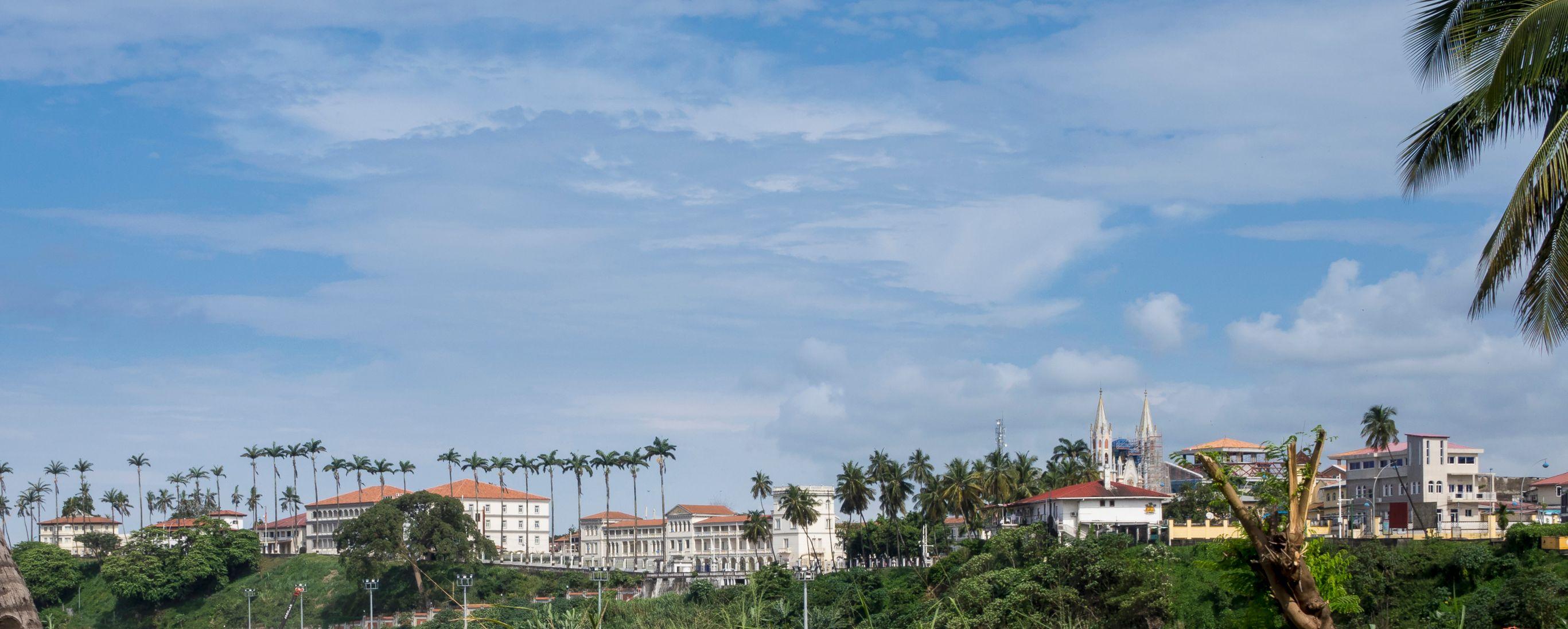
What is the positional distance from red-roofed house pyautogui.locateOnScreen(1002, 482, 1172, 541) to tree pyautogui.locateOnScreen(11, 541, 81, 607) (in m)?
85.8

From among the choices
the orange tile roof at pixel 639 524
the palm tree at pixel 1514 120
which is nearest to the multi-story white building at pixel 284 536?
the orange tile roof at pixel 639 524

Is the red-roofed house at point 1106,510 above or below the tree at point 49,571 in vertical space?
above

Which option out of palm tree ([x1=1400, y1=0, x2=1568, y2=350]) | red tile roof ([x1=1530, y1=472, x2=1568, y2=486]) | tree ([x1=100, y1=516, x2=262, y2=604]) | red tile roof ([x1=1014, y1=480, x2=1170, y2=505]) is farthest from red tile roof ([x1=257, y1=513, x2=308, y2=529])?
palm tree ([x1=1400, y1=0, x2=1568, y2=350])

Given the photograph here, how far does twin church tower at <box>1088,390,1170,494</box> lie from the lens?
5969 inches

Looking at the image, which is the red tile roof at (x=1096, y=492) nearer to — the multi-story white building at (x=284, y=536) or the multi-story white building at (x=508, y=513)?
the multi-story white building at (x=508, y=513)

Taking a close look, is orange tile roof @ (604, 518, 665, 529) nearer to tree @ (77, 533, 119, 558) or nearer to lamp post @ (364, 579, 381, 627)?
lamp post @ (364, 579, 381, 627)

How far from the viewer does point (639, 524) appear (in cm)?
13838

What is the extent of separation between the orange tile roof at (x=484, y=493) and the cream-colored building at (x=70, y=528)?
140ft

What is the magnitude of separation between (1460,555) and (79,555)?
134 meters

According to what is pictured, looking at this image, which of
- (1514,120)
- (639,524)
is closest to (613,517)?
(639,524)

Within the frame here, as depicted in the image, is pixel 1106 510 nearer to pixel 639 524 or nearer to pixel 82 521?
pixel 639 524

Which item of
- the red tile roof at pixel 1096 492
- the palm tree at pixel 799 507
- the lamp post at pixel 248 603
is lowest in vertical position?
the lamp post at pixel 248 603

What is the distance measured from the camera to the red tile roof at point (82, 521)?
150250mm

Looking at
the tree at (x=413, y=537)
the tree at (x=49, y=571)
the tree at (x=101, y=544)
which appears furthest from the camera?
the tree at (x=101, y=544)
